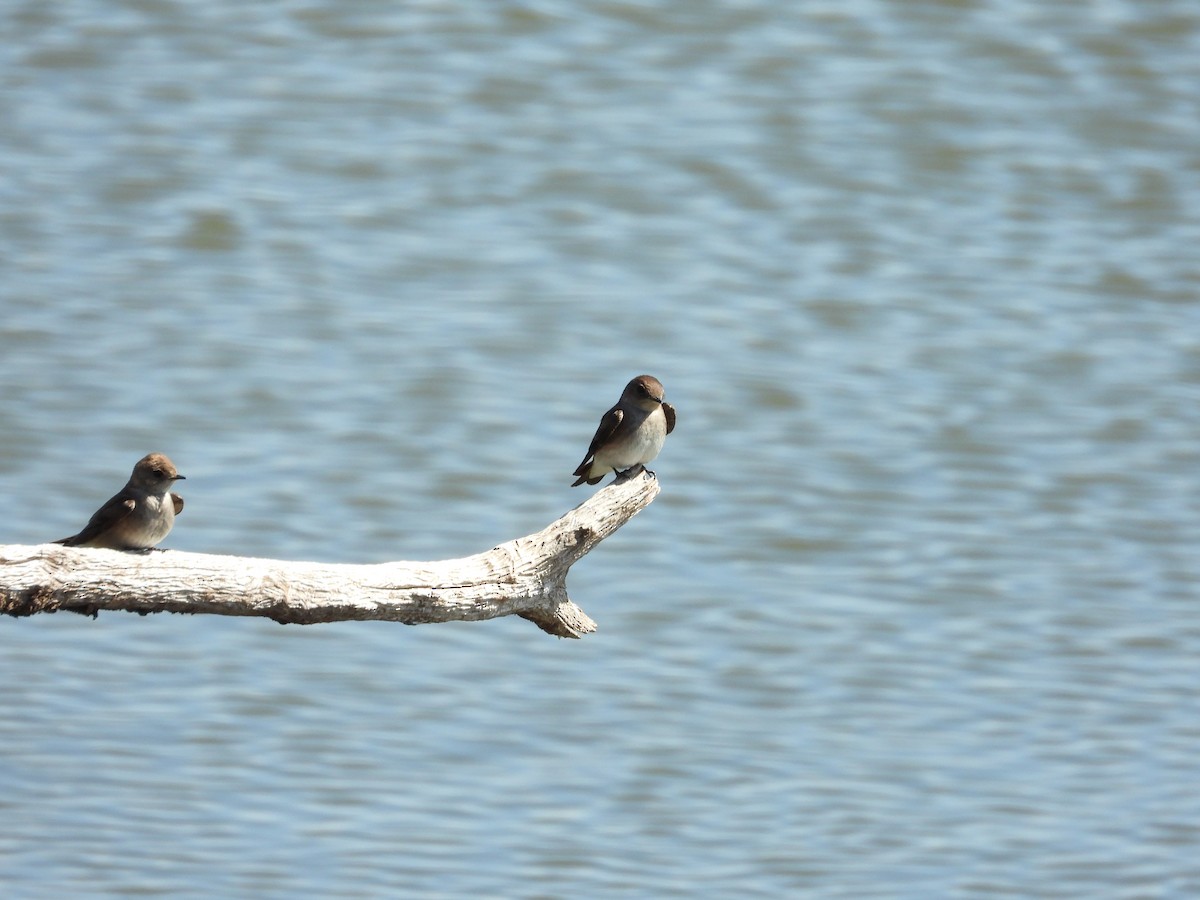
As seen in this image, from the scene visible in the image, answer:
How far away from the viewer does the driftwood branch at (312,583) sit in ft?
16.7

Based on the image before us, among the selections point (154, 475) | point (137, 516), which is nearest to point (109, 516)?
point (137, 516)

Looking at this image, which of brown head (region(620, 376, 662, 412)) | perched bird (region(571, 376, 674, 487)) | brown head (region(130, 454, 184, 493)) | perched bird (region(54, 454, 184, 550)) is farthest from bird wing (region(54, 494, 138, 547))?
brown head (region(620, 376, 662, 412))

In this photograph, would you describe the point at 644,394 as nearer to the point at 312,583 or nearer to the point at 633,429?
the point at 633,429

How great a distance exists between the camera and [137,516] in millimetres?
5910

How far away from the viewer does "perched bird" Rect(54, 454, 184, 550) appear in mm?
5867

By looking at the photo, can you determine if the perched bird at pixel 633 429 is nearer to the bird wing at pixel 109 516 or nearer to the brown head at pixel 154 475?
the brown head at pixel 154 475

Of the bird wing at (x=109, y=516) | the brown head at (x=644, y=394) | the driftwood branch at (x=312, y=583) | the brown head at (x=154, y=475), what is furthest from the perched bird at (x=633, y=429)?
the bird wing at (x=109, y=516)

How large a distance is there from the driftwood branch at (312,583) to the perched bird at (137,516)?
549 millimetres

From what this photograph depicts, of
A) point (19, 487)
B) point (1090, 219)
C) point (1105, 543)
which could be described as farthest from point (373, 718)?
point (1090, 219)

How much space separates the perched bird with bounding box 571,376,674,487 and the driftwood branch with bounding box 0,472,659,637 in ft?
3.03

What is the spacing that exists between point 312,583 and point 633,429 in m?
2.17

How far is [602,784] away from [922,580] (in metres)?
5.11

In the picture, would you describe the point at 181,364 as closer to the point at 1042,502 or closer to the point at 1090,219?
the point at 1042,502

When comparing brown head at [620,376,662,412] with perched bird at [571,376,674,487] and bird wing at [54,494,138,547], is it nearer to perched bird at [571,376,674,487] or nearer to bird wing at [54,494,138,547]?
perched bird at [571,376,674,487]
